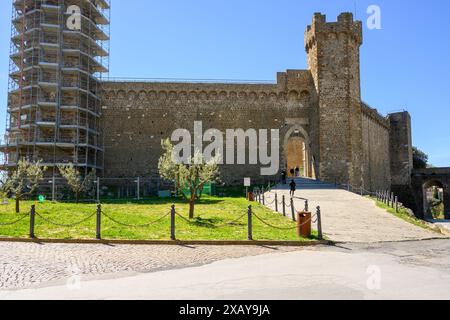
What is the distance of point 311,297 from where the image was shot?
16.5 ft

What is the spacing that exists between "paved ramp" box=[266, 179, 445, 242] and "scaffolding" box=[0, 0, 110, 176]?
14197 millimetres

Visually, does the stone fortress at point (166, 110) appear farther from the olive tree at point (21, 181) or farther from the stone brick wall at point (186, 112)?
the olive tree at point (21, 181)

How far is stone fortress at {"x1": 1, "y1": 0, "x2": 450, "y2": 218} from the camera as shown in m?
25.9

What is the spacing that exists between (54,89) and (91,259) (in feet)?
70.1

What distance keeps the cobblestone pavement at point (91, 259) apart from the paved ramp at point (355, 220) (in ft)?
10.5

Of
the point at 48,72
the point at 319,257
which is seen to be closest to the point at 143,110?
the point at 48,72

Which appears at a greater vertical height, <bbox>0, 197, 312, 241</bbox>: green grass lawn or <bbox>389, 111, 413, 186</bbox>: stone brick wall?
<bbox>389, 111, 413, 186</bbox>: stone brick wall

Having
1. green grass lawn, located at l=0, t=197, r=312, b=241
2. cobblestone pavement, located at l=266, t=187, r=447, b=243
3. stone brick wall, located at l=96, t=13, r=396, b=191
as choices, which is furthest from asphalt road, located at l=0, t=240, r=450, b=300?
stone brick wall, located at l=96, t=13, r=396, b=191

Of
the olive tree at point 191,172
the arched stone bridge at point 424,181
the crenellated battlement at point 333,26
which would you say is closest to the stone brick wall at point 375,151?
the arched stone bridge at point 424,181

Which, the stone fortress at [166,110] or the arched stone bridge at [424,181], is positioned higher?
the stone fortress at [166,110]

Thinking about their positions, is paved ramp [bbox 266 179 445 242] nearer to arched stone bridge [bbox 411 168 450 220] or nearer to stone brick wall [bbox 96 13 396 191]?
stone brick wall [bbox 96 13 396 191]

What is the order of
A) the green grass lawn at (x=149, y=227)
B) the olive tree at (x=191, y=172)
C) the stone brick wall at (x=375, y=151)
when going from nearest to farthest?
the green grass lawn at (x=149, y=227) < the olive tree at (x=191, y=172) < the stone brick wall at (x=375, y=151)

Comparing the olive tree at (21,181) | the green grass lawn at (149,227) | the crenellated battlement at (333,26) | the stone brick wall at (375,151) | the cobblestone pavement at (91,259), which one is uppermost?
the crenellated battlement at (333,26)

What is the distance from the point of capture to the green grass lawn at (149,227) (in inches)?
431
